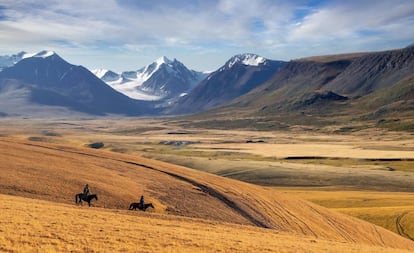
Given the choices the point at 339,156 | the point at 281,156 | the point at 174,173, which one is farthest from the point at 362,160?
the point at 174,173

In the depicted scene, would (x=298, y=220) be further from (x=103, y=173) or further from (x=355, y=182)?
(x=355, y=182)

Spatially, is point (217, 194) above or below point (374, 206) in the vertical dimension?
above

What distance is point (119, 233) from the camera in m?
30.4

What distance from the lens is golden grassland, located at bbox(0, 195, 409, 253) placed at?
26.7 metres

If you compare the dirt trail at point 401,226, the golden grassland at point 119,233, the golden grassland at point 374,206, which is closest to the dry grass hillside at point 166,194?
the golden grassland at point 119,233

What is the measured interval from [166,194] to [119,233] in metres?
18.9

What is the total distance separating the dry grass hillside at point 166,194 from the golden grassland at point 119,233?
2.25 ft

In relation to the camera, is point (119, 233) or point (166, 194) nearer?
point (119, 233)

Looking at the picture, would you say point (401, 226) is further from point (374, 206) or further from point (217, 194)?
point (217, 194)

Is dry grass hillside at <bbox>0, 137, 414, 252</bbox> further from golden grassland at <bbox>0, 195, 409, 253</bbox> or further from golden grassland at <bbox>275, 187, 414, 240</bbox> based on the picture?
golden grassland at <bbox>275, 187, 414, 240</bbox>

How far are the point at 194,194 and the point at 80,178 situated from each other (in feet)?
41.5

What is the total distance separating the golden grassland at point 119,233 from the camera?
2667 centimetres

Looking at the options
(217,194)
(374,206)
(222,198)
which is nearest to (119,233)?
(222,198)

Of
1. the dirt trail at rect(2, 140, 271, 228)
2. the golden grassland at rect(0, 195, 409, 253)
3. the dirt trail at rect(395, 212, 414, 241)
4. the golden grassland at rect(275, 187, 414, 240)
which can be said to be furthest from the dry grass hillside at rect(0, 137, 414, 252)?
the golden grassland at rect(275, 187, 414, 240)
